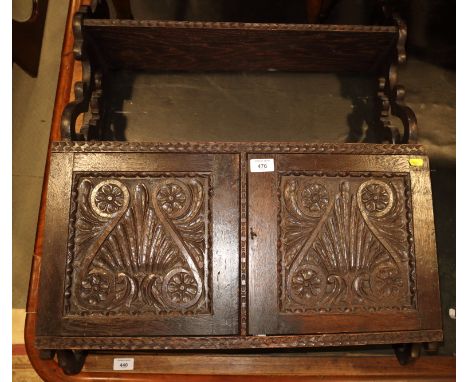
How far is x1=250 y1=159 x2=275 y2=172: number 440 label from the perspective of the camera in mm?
1124

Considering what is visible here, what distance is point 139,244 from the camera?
1084 mm

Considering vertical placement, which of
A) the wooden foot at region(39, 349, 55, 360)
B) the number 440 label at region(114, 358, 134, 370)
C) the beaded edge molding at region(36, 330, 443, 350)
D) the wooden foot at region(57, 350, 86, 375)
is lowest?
the number 440 label at region(114, 358, 134, 370)

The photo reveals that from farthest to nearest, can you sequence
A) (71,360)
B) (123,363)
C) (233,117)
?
(233,117), (123,363), (71,360)

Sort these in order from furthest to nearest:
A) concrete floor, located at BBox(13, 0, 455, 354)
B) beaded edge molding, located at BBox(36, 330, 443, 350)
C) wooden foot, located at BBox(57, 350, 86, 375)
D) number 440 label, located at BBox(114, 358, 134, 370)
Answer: concrete floor, located at BBox(13, 0, 455, 354), number 440 label, located at BBox(114, 358, 134, 370), wooden foot, located at BBox(57, 350, 86, 375), beaded edge molding, located at BBox(36, 330, 443, 350)

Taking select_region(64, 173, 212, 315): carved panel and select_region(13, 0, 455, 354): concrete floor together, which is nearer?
select_region(64, 173, 212, 315): carved panel

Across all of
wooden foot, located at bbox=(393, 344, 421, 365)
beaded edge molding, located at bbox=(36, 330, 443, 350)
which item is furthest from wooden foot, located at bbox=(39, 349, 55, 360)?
wooden foot, located at bbox=(393, 344, 421, 365)

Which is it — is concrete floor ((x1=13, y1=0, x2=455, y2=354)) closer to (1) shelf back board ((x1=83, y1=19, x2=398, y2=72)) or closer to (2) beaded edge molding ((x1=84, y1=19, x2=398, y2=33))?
(1) shelf back board ((x1=83, y1=19, x2=398, y2=72))

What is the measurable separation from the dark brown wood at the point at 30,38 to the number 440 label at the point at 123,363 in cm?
112

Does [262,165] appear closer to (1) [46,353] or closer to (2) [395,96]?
(2) [395,96]

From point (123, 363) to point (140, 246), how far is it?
50 cm

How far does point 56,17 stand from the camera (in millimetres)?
1557

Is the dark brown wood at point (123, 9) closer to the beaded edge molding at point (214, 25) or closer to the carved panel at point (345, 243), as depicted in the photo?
the beaded edge molding at point (214, 25)

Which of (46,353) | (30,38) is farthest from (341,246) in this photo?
(30,38)

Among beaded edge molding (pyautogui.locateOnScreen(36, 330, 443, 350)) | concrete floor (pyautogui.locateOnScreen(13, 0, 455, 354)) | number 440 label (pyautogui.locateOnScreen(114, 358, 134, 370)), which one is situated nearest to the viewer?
beaded edge molding (pyautogui.locateOnScreen(36, 330, 443, 350))
